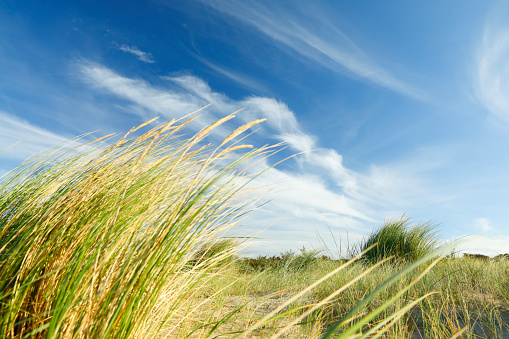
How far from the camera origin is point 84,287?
3.81 ft

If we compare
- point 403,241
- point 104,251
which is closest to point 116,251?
point 104,251

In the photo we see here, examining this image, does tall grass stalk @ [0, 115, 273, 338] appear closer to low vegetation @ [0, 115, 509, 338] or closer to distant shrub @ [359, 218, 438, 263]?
low vegetation @ [0, 115, 509, 338]

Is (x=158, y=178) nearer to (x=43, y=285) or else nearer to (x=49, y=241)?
(x=49, y=241)

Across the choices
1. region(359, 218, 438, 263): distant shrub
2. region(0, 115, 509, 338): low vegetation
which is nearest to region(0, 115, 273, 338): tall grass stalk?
region(0, 115, 509, 338): low vegetation

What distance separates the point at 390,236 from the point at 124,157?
6318mm

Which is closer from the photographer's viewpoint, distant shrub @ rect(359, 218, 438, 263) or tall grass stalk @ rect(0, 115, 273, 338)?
tall grass stalk @ rect(0, 115, 273, 338)

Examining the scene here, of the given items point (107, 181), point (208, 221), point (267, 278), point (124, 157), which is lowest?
point (267, 278)

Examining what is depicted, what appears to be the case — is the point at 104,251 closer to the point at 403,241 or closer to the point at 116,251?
the point at 116,251

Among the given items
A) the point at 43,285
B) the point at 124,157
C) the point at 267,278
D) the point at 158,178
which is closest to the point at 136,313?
the point at 43,285

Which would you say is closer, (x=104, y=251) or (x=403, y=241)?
(x=104, y=251)

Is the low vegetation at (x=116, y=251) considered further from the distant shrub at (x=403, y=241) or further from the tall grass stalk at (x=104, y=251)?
the distant shrub at (x=403, y=241)

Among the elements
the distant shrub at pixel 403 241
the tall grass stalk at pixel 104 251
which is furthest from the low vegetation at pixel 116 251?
the distant shrub at pixel 403 241

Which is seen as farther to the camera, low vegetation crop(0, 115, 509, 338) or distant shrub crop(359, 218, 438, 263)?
distant shrub crop(359, 218, 438, 263)

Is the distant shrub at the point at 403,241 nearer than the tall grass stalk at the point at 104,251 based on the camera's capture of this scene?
No
